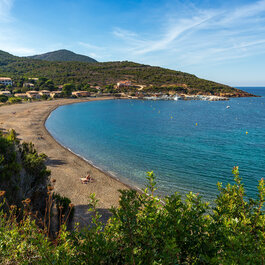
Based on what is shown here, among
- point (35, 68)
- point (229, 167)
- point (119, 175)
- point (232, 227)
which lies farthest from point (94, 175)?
point (35, 68)

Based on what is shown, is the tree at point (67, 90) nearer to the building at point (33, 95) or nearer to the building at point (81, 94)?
the building at point (81, 94)

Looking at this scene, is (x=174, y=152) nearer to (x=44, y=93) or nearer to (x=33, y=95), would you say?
(x=33, y=95)

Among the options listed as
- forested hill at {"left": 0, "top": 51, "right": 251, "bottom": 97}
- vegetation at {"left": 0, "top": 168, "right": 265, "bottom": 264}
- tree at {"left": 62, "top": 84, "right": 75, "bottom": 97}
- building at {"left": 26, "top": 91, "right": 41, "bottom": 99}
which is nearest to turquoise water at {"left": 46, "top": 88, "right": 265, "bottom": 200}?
vegetation at {"left": 0, "top": 168, "right": 265, "bottom": 264}

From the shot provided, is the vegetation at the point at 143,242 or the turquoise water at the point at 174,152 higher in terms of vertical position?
the vegetation at the point at 143,242

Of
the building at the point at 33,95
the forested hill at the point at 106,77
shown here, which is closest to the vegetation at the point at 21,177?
the building at the point at 33,95

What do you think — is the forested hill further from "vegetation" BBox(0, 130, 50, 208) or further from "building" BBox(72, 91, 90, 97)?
"vegetation" BBox(0, 130, 50, 208)

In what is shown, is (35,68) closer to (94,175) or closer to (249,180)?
(94,175)

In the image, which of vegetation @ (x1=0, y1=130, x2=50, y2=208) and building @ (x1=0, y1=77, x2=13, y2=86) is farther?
building @ (x1=0, y1=77, x2=13, y2=86)

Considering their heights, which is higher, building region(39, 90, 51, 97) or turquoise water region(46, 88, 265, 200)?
building region(39, 90, 51, 97)

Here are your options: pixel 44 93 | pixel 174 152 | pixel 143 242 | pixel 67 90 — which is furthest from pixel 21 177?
pixel 67 90

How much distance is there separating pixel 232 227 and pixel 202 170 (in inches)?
780

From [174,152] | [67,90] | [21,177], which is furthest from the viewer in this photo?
[67,90]

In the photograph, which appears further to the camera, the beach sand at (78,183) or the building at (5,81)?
the building at (5,81)

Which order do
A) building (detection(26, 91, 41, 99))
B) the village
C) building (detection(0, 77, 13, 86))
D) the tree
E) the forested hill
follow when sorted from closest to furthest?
building (detection(26, 91, 41, 99))
the village
building (detection(0, 77, 13, 86))
the tree
the forested hill
